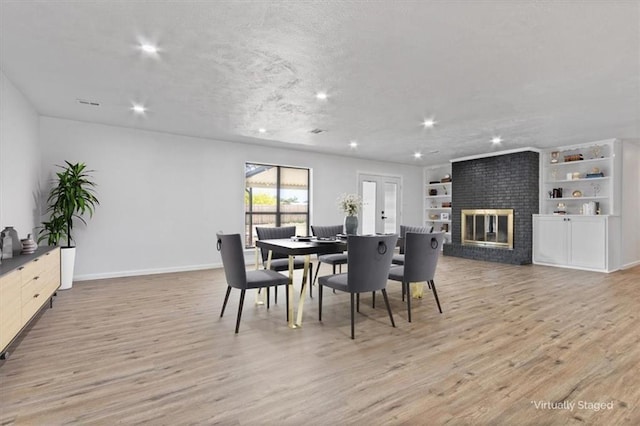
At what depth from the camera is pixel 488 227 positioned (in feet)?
26.3

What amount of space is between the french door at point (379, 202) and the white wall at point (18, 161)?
21.3ft

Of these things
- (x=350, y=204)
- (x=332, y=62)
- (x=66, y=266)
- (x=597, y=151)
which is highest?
(x=332, y=62)

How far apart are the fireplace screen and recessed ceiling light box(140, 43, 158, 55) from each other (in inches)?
295

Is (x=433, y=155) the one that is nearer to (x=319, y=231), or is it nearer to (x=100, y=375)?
(x=319, y=231)

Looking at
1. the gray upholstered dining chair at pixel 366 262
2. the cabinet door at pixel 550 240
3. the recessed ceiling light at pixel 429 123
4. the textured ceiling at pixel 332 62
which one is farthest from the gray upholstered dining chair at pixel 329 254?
the cabinet door at pixel 550 240

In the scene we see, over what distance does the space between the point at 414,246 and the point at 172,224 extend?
4505 millimetres

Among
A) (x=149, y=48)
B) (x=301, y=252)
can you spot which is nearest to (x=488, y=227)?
(x=301, y=252)

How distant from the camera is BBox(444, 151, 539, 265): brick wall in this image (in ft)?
23.8

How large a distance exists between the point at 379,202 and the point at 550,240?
399 cm

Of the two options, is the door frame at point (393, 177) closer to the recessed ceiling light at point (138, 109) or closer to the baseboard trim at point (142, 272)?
the baseboard trim at point (142, 272)

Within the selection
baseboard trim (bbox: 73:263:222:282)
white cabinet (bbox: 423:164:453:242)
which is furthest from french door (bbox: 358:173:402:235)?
baseboard trim (bbox: 73:263:222:282)

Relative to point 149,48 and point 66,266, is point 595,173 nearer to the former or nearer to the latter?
point 149,48

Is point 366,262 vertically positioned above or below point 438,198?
below

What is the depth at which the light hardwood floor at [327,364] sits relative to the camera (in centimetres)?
187
